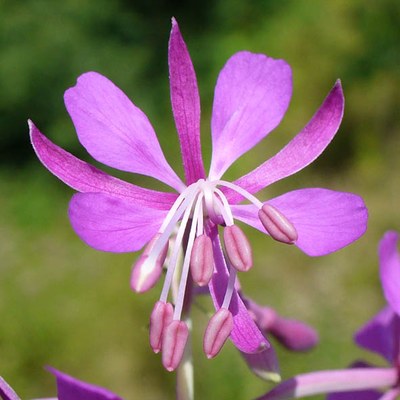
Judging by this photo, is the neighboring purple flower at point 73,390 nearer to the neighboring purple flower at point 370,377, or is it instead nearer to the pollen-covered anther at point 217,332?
the pollen-covered anther at point 217,332

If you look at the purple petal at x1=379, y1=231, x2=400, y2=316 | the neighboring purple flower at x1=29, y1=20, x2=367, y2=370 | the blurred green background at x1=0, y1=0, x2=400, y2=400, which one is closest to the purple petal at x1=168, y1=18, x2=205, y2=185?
the neighboring purple flower at x1=29, y1=20, x2=367, y2=370

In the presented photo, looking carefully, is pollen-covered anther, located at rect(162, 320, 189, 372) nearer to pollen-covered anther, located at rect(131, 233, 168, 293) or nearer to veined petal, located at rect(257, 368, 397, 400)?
pollen-covered anther, located at rect(131, 233, 168, 293)

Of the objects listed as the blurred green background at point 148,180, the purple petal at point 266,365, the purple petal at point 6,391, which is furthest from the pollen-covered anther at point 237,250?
the blurred green background at point 148,180

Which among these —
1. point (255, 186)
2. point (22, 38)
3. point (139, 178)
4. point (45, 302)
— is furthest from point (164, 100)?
point (255, 186)

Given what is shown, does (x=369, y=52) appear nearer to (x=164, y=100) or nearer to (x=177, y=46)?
(x=164, y=100)

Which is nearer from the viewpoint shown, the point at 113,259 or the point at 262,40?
the point at 113,259
